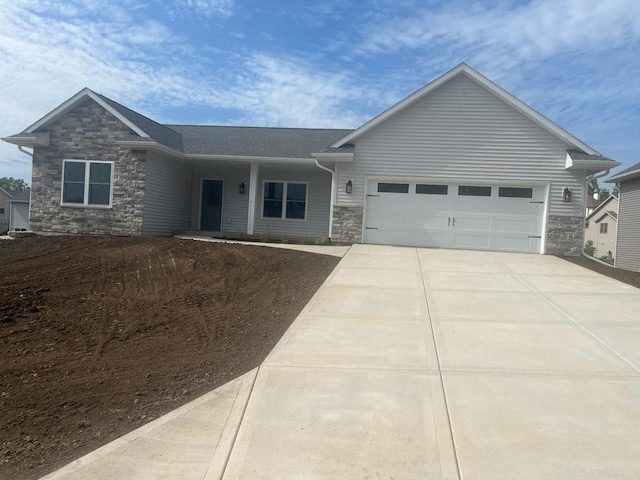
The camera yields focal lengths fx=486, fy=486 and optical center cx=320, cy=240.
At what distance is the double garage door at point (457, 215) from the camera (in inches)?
570

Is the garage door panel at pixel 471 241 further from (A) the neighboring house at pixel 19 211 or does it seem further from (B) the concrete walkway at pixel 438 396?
(A) the neighboring house at pixel 19 211

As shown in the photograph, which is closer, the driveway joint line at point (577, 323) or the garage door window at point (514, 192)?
the driveway joint line at point (577, 323)

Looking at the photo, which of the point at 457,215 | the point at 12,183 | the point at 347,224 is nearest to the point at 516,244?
the point at 457,215

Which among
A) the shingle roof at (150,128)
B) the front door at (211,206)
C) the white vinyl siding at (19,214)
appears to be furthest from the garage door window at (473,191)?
the white vinyl siding at (19,214)

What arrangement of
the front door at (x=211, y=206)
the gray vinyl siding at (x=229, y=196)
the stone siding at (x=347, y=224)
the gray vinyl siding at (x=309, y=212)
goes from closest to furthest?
the stone siding at (x=347, y=224) → the gray vinyl siding at (x=309, y=212) → the gray vinyl siding at (x=229, y=196) → the front door at (x=211, y=206)

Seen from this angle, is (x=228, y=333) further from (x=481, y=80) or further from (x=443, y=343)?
(x=481, y=80)

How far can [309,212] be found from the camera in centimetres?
1839

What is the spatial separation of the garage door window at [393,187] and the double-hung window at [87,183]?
8701 millimetres

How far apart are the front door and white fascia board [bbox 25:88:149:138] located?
4221 millimetres

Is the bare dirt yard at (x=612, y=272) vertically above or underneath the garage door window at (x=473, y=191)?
underneath

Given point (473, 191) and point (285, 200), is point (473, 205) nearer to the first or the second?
point (473, 191)

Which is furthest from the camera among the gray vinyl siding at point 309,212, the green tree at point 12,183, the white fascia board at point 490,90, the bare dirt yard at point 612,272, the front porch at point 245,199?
the green tree at point 12,183

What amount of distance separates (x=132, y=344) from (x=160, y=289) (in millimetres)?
2745

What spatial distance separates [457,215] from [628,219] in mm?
8767
